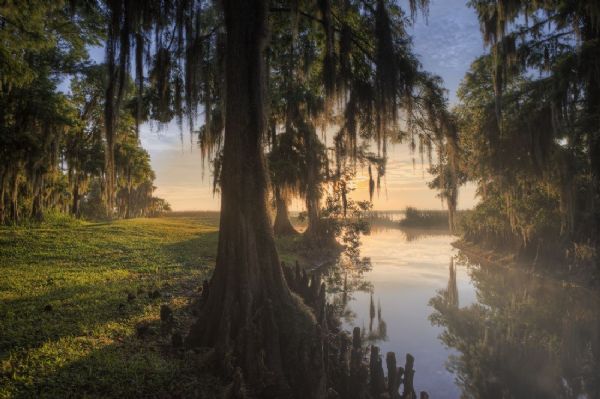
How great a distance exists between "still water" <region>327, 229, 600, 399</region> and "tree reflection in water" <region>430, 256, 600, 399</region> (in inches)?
1.0

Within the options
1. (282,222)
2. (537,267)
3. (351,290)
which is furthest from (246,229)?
(282,222)

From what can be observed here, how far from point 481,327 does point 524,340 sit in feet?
4.66

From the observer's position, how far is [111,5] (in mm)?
6520

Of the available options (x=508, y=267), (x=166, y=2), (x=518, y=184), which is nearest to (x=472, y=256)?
(x=508, y=267)

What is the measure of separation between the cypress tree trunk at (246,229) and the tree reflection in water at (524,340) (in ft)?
14.4

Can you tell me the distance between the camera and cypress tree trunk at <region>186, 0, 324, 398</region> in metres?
5.95

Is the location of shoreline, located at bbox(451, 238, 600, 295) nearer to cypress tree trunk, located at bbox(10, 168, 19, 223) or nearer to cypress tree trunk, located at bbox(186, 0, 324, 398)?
cypress tree trunk, located at bbox(186, 0, 324, 398)

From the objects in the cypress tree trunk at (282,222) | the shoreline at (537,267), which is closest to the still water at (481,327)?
the shoreline at (537,267)

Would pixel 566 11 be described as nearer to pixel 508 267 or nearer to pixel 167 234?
pixel 508 267

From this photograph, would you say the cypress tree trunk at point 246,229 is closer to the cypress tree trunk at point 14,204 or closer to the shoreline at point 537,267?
the shoreline at point 537,267

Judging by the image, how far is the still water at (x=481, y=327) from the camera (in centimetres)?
741

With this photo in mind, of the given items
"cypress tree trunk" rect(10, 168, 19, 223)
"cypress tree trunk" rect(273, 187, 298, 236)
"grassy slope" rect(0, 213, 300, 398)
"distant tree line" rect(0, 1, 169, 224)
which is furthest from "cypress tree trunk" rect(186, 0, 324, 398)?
"cypress tree trunk" rect(273, 187, 298, 236)

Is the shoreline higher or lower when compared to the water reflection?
higher

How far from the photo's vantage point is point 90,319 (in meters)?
7.02
